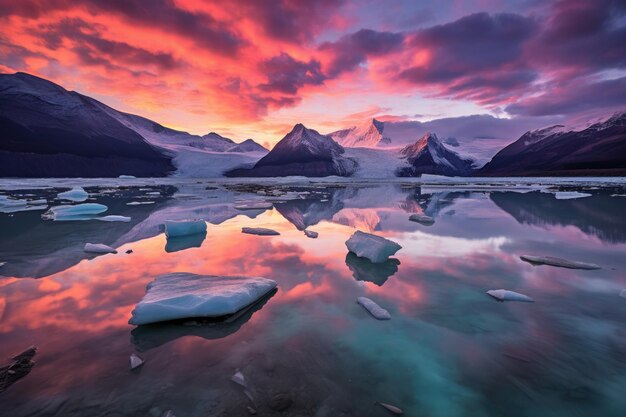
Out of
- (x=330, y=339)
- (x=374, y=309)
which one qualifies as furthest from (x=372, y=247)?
(x=330, y=339)

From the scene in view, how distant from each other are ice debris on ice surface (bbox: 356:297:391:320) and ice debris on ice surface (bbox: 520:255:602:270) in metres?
4.48

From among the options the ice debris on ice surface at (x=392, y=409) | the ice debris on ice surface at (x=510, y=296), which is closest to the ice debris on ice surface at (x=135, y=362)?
the ice debris on ice surface at (x=392, y=409)

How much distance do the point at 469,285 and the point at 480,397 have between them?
2.99 meters

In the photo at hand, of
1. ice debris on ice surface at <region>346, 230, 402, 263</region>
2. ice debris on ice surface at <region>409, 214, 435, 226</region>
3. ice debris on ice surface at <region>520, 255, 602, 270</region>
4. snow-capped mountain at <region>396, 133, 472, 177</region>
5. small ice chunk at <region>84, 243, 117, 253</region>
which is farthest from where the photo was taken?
snow-capped mountain at <region>396, 133, 472, 177</region>

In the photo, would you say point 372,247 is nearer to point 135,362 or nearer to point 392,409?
point 392,409

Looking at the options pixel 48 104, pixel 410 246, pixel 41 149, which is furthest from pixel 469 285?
pixel 48 104

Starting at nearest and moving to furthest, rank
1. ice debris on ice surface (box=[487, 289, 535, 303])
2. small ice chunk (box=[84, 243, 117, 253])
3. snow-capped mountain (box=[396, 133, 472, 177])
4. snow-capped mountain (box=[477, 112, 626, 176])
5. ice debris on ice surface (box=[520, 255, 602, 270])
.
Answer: ice debris on ice surface (box=[487, 289, 535, 303])
ice debris on ice surface (box=[520, 255, 602, 270])
small ice chunk (box=[84, 243, 117, 253])
snow-capped mountain (box=[477, 112, 626, 176])
snow-capped mountain (box=[396, 133, 472, 177])

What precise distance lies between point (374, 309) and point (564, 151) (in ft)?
573

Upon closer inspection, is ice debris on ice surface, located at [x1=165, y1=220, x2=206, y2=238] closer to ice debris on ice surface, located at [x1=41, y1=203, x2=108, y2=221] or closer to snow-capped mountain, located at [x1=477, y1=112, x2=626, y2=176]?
ice debris on ice surface, located at [x1=41, y1=203, x2=108, y2=221]

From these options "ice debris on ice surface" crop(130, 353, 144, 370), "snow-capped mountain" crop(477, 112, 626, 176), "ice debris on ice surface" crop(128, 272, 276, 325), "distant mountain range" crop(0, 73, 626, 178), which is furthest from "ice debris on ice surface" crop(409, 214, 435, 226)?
"snow-capped mountain" crop(477, 112, 626, 176)

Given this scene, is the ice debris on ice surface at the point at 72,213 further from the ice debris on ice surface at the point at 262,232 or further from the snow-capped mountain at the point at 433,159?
the snow-capped mountain at the point at 433,159

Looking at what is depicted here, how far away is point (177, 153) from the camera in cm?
10556

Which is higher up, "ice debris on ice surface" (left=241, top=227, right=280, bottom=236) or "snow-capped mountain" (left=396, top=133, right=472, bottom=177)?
"snow-capped mountain" (left=396, top=133, right=472, bottom=177)

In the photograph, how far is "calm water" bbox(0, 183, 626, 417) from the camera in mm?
2670
